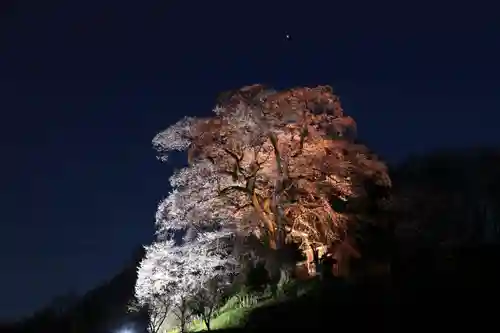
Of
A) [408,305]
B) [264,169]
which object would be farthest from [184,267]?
[408,305]

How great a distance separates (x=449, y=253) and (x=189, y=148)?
26.3ft

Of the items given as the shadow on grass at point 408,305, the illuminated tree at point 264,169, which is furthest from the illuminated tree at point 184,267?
the shadow on grass at point 408,305

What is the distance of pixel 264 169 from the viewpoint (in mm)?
19234

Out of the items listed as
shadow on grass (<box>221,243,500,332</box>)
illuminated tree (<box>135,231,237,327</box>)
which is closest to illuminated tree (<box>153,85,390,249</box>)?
illuminated tree (<box>135,231,237,327</box>)

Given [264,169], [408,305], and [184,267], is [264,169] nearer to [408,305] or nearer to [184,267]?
[184,267]

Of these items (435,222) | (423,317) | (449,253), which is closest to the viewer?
(423,317)

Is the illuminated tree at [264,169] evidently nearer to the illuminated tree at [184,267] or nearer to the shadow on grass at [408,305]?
the illuminated tree at [184,267]

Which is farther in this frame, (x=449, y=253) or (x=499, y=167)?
(x=499, y=167)

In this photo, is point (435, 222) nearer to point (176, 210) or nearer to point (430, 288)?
point (176, 210)

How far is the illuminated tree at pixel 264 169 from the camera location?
18.9 meters

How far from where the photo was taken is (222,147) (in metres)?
18.9

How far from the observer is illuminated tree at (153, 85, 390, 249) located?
62.1 feet

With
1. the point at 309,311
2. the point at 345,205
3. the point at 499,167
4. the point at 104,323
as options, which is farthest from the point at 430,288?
the point at 104,323

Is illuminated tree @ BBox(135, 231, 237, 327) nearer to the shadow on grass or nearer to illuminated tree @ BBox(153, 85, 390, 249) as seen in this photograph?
illuminated tree @ BBox(153, 85, 390, 249)
